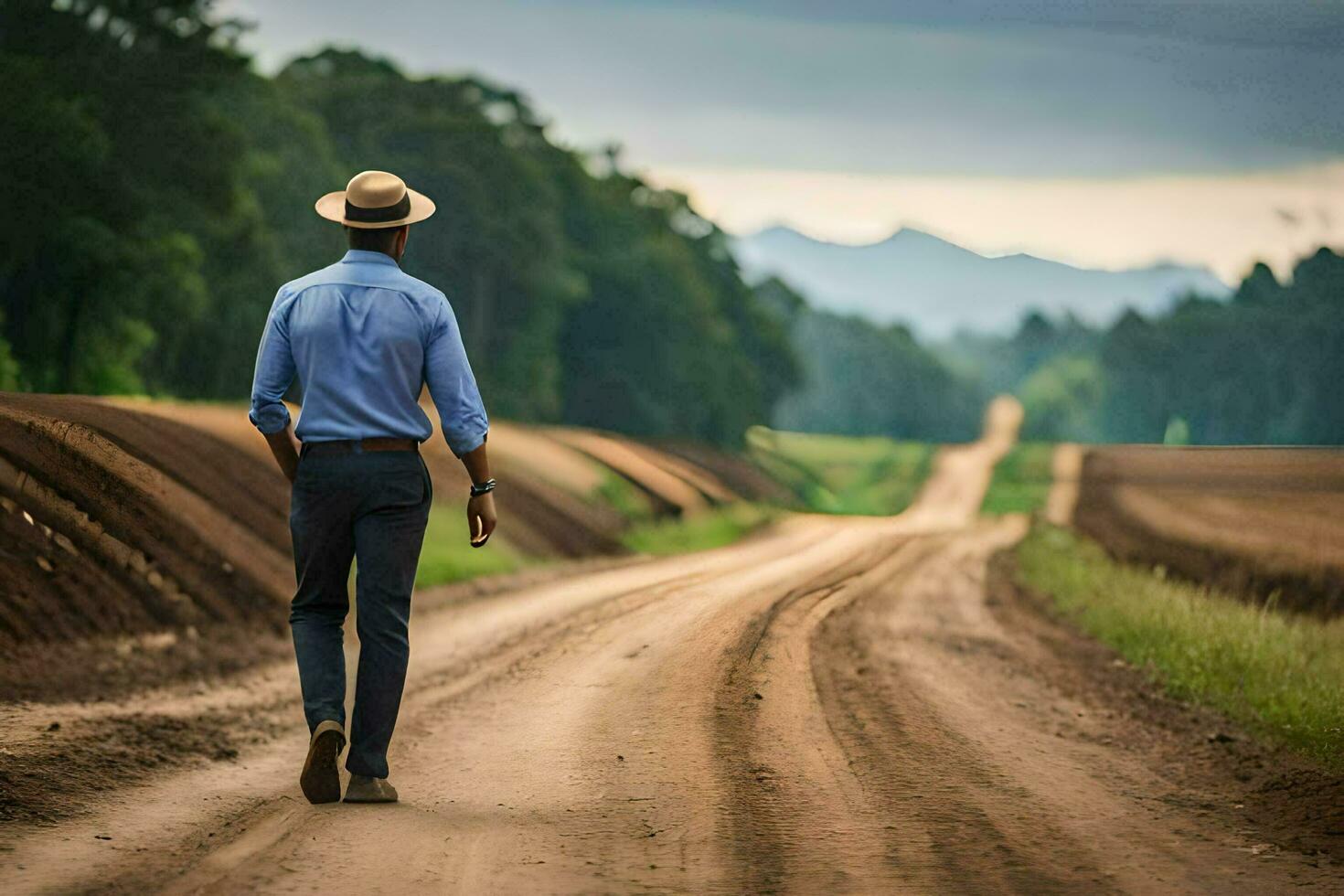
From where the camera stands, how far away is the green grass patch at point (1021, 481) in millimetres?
47000

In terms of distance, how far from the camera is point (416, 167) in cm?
5247

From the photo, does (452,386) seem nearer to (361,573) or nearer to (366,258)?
(366,258)

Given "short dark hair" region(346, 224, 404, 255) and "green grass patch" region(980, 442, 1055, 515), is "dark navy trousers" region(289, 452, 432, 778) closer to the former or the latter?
"short dark hair" region(346, 224, 404, 255)

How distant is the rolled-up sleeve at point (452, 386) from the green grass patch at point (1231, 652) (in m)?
4.81

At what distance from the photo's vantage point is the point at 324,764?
207 inches

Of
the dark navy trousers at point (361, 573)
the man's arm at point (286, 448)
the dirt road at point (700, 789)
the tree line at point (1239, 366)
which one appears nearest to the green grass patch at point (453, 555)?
the dirt road at point (700, 789)

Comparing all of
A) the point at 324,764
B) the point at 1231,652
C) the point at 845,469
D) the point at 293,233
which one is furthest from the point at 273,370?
the point at 845,469

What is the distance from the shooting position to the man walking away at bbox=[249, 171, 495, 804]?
5.28m

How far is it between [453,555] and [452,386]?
13885 mm

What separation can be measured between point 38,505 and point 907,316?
14763cm

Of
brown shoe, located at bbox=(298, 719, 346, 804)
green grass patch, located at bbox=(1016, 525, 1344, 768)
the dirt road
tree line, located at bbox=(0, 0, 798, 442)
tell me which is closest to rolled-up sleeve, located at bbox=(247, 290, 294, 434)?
brown shoe, located at bbox=(298, 719, 346, 804)

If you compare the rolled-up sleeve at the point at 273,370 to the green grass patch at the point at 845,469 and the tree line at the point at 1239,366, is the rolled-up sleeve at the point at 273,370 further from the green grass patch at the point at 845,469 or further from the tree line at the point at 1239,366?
the green grass patch at the point at 845,469

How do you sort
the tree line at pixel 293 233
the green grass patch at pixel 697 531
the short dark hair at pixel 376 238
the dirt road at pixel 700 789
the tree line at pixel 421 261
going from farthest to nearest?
the tree line at pixel 293 233 → the tree line at pixel 421 261 → the green grass patch at pixel 697 531 → the short dark hair at pixel 376 238 → the dirt road at pixel 700 789

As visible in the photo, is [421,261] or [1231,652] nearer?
[1231,652]
